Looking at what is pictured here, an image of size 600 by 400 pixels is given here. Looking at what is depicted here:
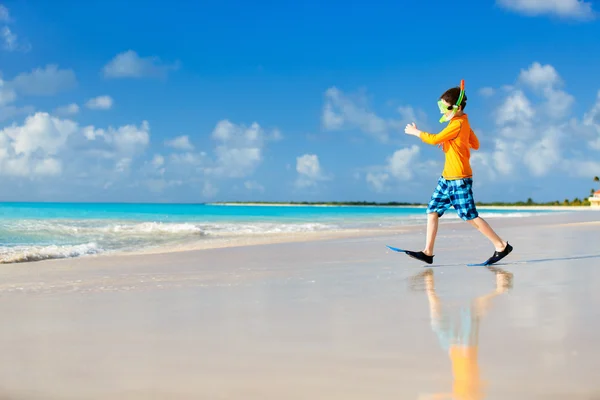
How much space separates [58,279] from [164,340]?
132 inches

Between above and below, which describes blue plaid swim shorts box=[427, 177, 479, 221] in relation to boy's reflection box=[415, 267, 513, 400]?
above

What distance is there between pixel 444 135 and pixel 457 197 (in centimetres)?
71

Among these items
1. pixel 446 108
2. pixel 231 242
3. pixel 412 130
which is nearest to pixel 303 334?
pixel 412 130

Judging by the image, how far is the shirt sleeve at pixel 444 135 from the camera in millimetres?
7090

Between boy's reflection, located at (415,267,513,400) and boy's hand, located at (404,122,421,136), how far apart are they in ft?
7.17

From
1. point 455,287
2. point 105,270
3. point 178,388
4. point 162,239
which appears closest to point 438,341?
point 178,388

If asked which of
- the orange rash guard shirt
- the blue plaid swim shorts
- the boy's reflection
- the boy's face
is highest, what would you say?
the boy's face

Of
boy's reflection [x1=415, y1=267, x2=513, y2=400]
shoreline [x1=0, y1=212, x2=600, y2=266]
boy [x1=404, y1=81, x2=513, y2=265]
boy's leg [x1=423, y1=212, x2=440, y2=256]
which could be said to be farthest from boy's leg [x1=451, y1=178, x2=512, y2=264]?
shoreline [x1=0, y1=212, x2=600, y2=266]

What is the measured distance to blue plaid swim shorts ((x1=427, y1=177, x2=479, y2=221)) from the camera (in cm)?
721

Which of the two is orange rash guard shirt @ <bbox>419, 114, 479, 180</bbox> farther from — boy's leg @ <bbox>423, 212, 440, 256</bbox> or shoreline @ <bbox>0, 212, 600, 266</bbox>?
shoreline @ <bbox>0, 212, 600, 266</bbox>

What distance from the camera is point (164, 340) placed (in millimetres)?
3453

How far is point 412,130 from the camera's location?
7211 mm

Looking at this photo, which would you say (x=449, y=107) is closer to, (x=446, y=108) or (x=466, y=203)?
(x=446, y=108)

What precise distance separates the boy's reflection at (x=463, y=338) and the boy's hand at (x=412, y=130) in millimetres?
2186
